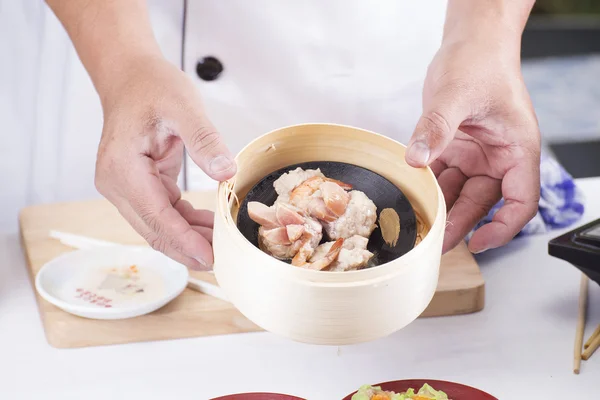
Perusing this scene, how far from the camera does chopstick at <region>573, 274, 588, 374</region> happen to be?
57.1 inches

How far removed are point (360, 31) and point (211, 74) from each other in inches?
14.4

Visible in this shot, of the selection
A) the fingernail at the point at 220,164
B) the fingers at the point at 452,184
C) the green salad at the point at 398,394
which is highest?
the fingernail at the point at 220,164

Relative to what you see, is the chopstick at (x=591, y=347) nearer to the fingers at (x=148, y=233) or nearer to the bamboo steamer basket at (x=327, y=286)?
the bamboo steamer basket at (x=327, y=286)

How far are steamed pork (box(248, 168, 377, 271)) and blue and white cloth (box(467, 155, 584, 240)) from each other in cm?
66

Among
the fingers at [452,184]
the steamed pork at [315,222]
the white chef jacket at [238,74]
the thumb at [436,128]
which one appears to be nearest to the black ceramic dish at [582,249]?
the fingers at [452,184]

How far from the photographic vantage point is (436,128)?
4.16 feet

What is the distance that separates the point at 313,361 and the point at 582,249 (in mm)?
534

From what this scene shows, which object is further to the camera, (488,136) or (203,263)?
(488,136)

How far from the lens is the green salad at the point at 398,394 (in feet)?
A: 4.13

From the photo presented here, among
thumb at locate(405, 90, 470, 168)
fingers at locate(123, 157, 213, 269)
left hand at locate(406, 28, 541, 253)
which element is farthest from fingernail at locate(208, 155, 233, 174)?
left hand at locate(406, 28, 541, 253)

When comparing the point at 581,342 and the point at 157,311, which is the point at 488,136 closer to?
the point at 581,342

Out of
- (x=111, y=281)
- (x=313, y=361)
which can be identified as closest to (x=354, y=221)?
(x=313, y=361)

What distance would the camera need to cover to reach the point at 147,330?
4.94 feet

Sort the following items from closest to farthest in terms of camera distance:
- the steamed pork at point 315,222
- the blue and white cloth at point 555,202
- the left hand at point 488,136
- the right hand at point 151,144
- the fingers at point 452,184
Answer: the steamed pork at point 315,222 < the right hand at point 151,144 < the left hand at point 488,136 < the fingers at point 452,184 < the blue and white cloth at point 555,202
